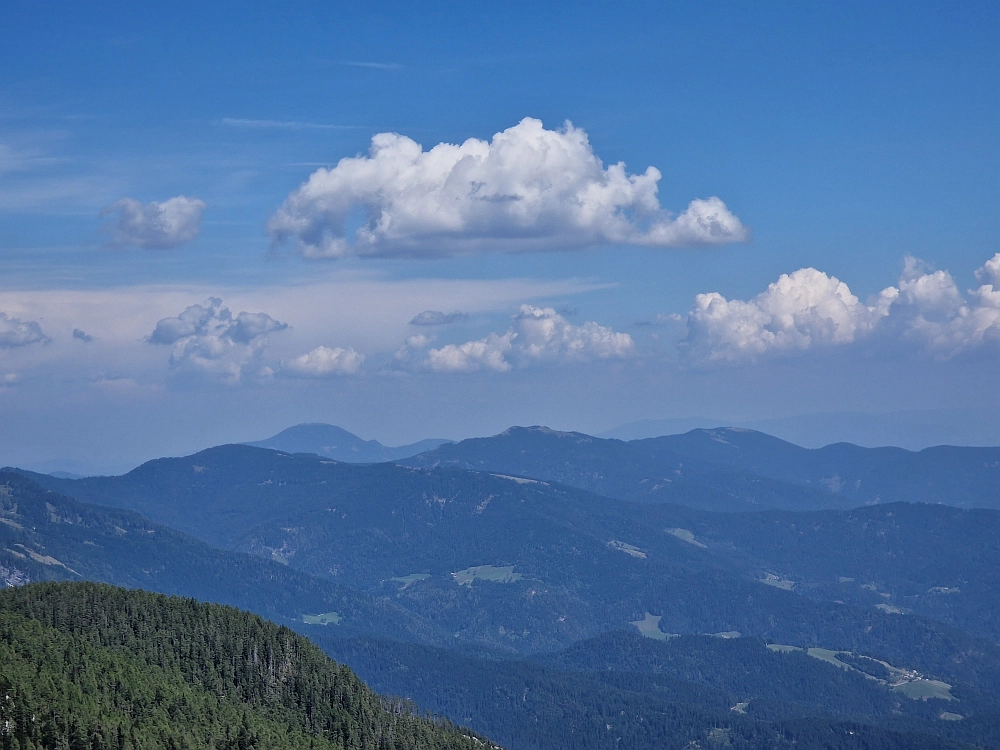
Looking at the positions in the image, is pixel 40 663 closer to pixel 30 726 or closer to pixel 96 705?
pixel 96 705

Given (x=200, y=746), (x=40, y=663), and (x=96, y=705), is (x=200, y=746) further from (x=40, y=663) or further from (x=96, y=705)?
(x=40, y=663)

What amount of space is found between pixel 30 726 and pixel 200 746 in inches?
1114

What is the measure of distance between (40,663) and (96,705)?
1755 centimetres

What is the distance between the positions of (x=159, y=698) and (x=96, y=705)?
17529mm

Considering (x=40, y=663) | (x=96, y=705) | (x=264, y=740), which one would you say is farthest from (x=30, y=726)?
(x=264, y=740)

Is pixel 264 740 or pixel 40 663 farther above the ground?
pixel 40 663

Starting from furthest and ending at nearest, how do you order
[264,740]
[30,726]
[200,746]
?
[264,740], [200,746], [30,726]

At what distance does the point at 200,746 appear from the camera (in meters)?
181

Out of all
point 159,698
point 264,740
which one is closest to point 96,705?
point 159,698

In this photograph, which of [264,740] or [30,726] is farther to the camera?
[264,740]

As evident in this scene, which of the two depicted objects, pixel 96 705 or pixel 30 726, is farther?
pixel 96 705

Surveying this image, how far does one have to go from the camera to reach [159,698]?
19788 centimetres

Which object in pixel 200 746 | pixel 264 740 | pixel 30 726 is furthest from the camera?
pixel 264 740

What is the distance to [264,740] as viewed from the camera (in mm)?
195750
